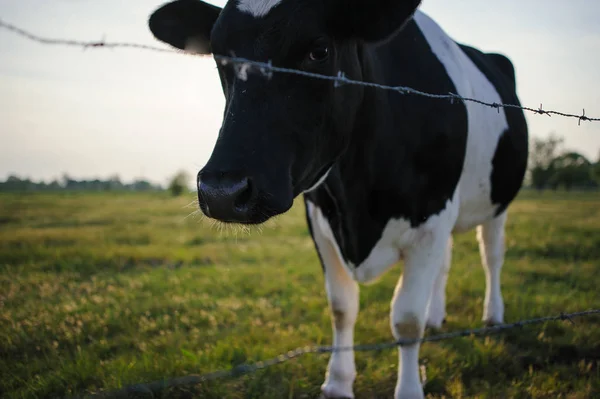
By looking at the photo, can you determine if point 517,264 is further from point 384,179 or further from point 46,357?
point 46,357

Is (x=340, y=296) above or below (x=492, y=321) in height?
above

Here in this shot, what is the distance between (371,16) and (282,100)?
26.3 inches

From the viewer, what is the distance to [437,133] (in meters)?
2.97

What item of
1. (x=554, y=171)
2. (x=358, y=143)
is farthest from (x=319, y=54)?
(x=554, y=171)

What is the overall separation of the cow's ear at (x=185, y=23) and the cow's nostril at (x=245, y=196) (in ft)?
5.27

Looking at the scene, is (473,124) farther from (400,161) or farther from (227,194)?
(227,194)

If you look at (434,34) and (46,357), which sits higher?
(434,34)

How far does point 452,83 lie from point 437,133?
1.59 ft

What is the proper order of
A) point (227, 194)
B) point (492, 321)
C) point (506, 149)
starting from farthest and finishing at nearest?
point (492, 321), point (506, 149), point (227, 194)

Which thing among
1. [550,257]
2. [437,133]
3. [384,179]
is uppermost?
[437,133]

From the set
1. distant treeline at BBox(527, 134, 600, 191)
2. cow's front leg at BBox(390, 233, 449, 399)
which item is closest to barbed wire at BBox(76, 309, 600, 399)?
cow's front leg at BBox(390, 233, 449, 399)

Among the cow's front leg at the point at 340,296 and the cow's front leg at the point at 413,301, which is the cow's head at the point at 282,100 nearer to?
the cow's front leg at the point at 413,301

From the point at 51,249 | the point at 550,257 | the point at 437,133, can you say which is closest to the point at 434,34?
the point at 437,133

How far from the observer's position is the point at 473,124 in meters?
3.42
